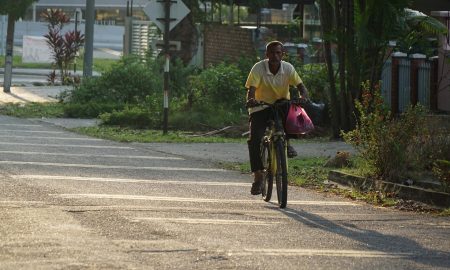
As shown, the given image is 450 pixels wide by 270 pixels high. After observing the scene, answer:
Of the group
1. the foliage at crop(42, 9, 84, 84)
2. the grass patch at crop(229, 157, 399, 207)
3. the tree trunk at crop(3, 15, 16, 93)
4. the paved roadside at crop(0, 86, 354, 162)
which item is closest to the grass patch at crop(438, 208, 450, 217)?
the grass patch at crop(229, 157, 399, 207)

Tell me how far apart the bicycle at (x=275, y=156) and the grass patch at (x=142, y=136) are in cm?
935

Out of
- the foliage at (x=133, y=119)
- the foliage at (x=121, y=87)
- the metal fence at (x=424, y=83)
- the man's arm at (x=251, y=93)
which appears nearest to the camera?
the man's arm at (x=251, y=93)

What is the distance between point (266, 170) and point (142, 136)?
34.4 feet

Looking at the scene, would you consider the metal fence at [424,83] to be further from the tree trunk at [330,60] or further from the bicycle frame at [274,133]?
the bicycle frame at [274,133]

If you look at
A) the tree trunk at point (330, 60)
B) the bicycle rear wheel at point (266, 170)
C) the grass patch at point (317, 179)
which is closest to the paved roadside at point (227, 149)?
the tree trunk at point (330, 60)

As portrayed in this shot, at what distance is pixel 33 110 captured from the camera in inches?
1200

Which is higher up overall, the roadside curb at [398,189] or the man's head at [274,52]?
the man's head at [274,52]

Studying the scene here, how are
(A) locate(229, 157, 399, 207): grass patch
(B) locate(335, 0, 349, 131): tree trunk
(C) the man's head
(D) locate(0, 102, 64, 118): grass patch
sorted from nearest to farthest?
1. (C) the man's head
2. (A) locate(229, 157, 399, 207): grass patch
3. (B) locate(335, 0, 349, 131): tree trunk
4. (D) locate(0, 102, 64, 118): grass patch

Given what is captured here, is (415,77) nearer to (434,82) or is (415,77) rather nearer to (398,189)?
(434,82)

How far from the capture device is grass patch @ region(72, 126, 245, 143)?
891 inches

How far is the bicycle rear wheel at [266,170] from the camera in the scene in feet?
42.5

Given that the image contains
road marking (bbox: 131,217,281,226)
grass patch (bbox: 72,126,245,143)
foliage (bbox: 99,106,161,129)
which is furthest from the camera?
foliage (bbox: 99,106,161,129)

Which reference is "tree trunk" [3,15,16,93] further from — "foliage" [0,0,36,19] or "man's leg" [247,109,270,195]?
"man's leg" [247,109,270,195]

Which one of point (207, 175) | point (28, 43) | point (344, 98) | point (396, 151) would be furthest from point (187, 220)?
point (28, 43)
